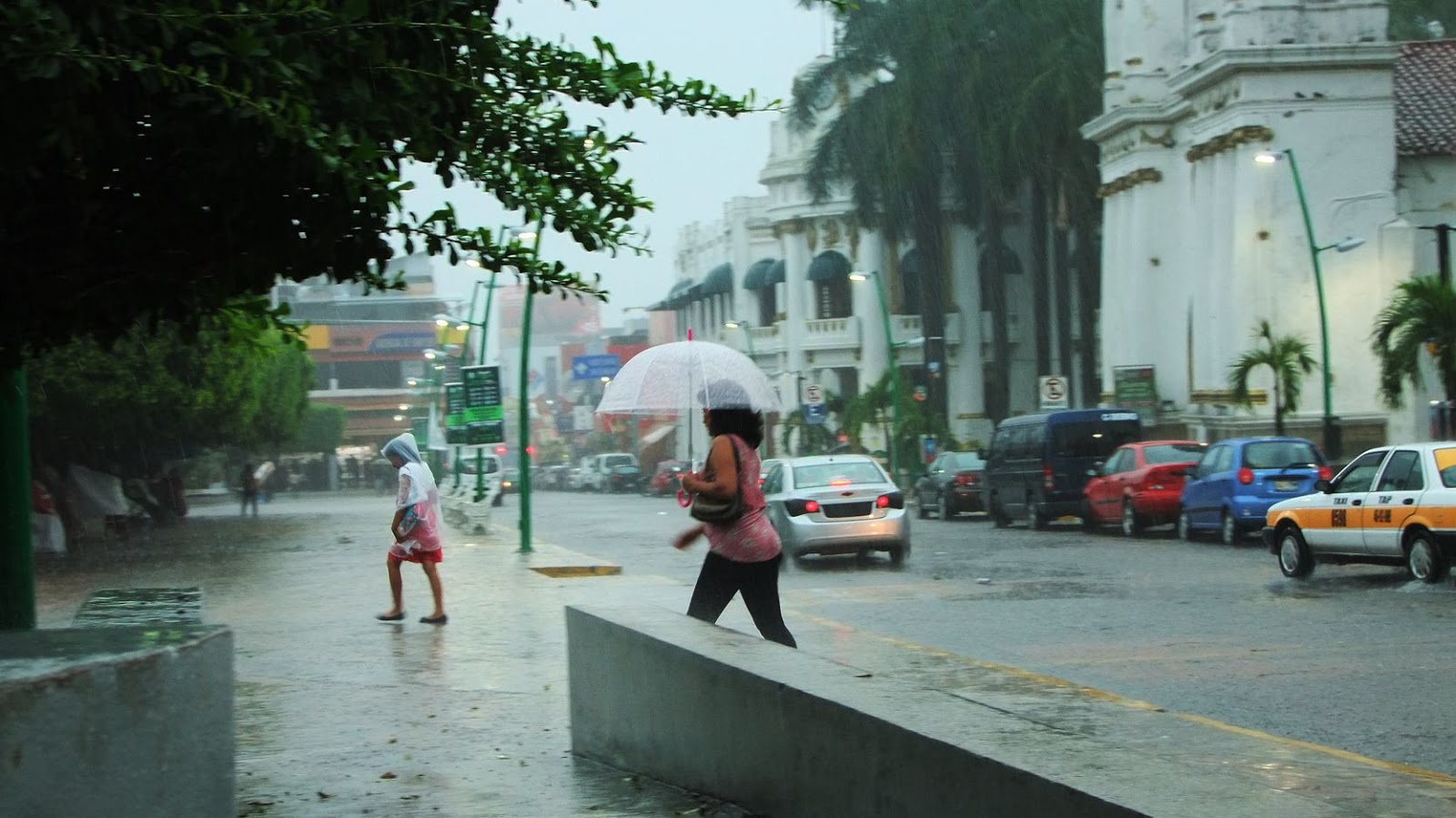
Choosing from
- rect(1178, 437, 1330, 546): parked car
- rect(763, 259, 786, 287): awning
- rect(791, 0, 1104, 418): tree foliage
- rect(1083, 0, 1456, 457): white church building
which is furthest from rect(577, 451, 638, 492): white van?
rect(1178, 437, 1330, 546): parked car

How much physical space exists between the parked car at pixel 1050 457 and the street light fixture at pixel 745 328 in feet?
143

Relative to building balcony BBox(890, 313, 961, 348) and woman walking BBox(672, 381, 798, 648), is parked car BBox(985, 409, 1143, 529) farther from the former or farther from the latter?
building balcony BBox(890, 313, 961, 348)

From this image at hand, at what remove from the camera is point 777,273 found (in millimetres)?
81125

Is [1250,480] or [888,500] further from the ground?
[1250,480]

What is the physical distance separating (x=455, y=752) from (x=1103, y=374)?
44726mm

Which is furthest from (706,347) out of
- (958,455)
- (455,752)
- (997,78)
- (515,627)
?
(997,78)

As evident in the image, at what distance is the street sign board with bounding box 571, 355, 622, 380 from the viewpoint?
114 m

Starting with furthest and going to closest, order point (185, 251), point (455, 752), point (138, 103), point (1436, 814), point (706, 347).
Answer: point (706, 347)
point (455, 752)
point (185, 251)
point (138, 103)
point (1436, 814)

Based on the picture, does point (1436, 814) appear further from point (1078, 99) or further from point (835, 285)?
point (835, 285)

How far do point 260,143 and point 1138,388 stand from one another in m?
43.0

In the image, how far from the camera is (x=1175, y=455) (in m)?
29.7

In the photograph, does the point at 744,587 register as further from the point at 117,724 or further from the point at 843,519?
the point at 843,519

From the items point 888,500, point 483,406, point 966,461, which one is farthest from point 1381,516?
point 966,461

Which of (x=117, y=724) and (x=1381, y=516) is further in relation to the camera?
(x=1381, y=516)
